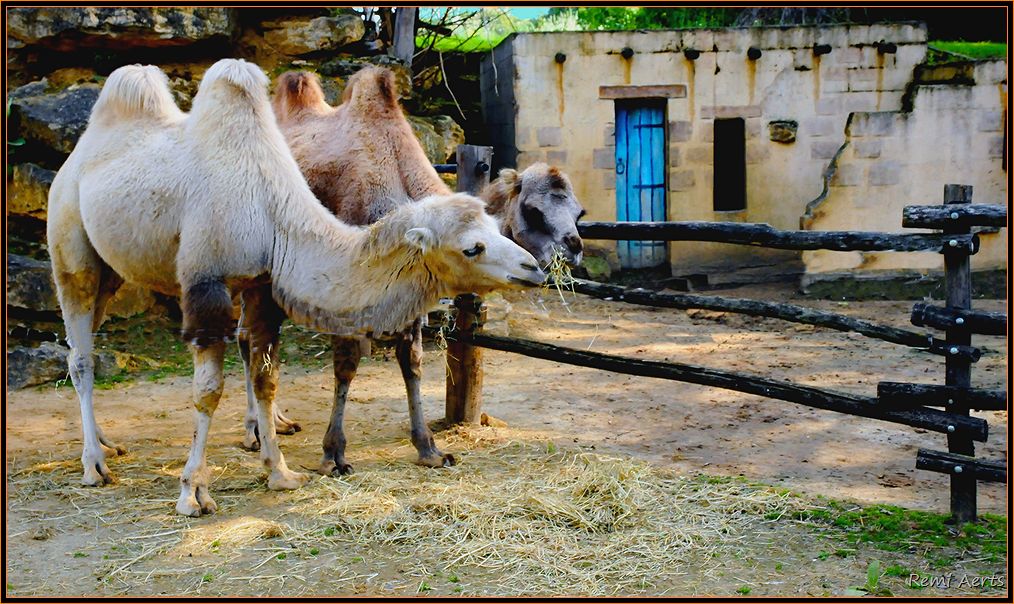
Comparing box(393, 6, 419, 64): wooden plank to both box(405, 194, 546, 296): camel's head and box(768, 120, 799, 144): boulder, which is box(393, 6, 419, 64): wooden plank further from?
box(405, 194, 546, 296): camel's head

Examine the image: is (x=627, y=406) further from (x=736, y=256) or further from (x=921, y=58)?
(x=921, y=58)

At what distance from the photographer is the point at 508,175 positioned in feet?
20.1

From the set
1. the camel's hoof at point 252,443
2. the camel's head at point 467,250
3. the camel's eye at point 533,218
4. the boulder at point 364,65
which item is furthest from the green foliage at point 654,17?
the camel's head at point 467,250

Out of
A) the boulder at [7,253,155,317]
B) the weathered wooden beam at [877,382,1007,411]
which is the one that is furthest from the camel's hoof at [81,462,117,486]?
the weathered wooden beam at [877,382,1007,411]

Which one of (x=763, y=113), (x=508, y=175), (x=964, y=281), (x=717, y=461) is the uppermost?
(x=763, y=113)

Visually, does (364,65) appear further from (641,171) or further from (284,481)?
(284,481)

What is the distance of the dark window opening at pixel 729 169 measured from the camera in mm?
Result: 15016

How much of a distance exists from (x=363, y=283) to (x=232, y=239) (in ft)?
2.45

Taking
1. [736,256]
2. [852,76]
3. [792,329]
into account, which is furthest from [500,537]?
[852,76]

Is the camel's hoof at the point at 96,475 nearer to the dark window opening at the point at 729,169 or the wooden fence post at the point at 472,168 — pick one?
the wooden fence post at the point at 472,168

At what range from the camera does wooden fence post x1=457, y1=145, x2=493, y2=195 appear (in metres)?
6.41

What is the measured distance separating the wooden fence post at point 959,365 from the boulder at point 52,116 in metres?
7.35

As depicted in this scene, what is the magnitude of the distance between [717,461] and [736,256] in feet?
24.5

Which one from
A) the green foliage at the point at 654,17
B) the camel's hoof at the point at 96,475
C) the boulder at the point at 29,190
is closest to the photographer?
the camel's hoof at the point at 96,475
